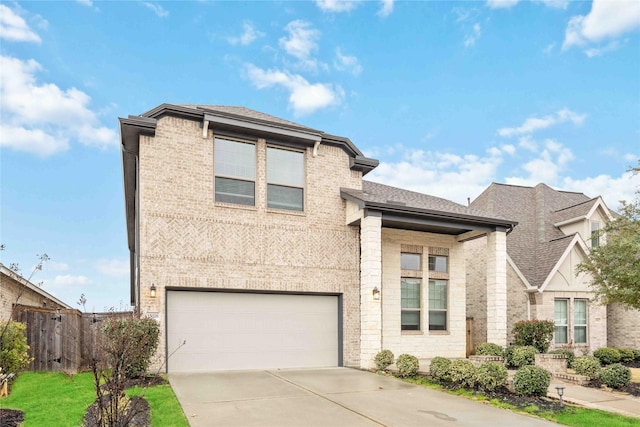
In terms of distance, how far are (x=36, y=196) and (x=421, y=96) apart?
1469cm

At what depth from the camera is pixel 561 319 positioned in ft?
60.9

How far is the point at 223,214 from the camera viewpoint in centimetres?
1312

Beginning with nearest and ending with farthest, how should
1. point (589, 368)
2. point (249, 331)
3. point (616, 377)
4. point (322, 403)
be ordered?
point (322, 403) < point (616, 377) < point (589, 368) < point (249, 331)

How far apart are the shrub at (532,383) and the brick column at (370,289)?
14.0ft

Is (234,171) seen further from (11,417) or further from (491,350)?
(491,350)

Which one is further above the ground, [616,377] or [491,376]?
[491,376]

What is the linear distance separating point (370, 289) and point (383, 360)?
1950mm

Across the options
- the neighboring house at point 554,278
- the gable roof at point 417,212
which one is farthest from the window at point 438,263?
the neighboring house at point 554,278

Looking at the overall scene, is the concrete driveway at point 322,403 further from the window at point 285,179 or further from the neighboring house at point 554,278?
the neighboring house at point 554,278

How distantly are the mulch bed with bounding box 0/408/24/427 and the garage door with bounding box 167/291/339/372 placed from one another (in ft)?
14.0

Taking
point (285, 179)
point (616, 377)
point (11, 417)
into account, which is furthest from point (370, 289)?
point (11, 417)

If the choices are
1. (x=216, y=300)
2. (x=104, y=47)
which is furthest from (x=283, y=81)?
(x=216, y=300)

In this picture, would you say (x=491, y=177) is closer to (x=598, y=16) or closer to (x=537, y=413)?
(x=598, y=16)

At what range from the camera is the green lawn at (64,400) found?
284 inches
